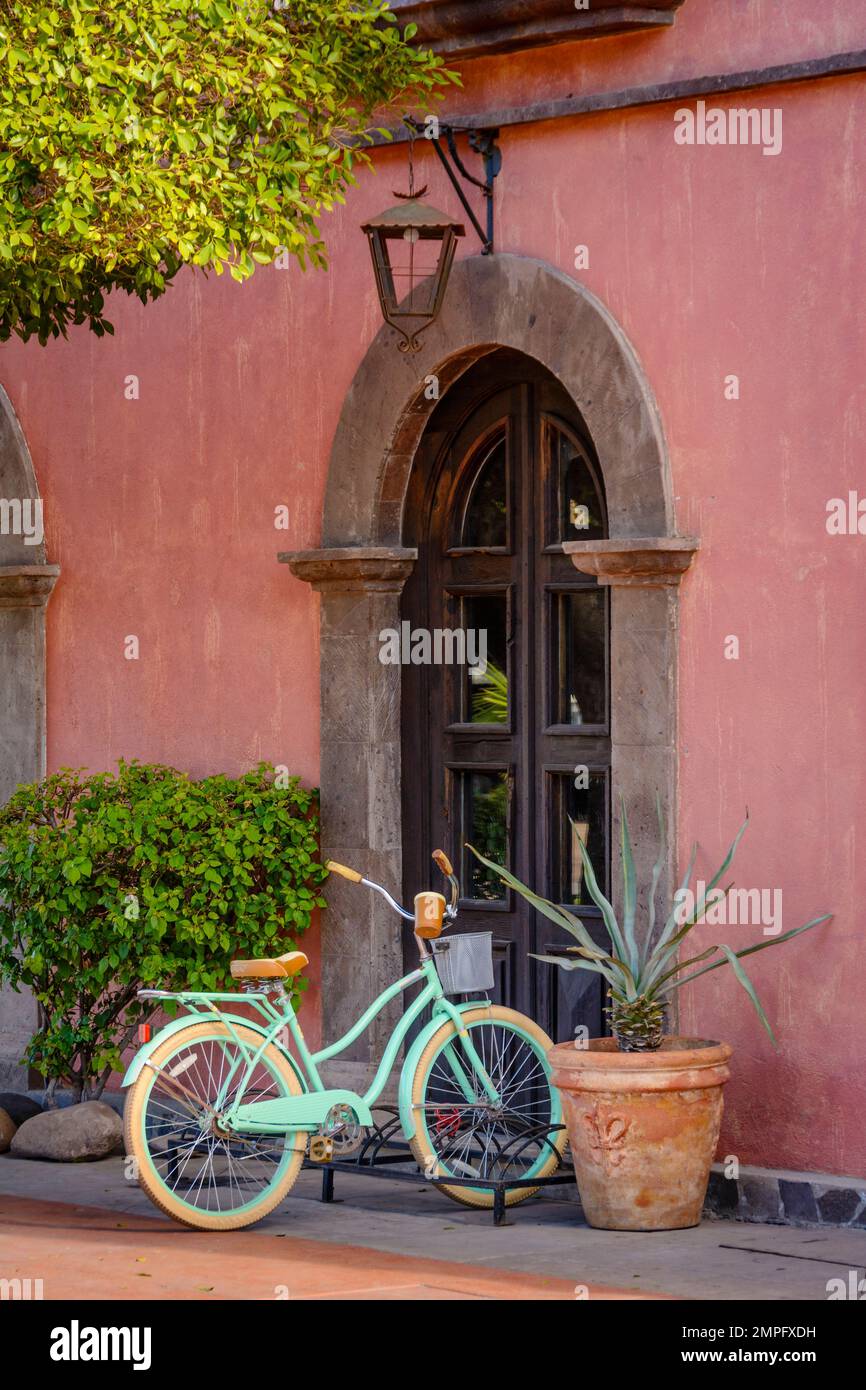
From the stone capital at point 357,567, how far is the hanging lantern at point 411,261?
0.85m

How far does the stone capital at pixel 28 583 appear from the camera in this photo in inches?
416

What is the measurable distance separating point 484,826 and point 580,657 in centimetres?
88

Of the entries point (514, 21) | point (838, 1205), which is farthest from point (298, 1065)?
point (514, 21)

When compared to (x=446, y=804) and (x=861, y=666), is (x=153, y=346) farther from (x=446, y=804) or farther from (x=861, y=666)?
(x=861, y=666)

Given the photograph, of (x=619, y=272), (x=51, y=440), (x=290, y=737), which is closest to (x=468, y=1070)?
(x=290, y=737)

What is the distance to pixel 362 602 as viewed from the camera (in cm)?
922

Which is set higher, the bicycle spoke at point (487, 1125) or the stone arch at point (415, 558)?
the stone arch at point (415, 558)

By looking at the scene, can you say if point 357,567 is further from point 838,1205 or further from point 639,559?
point 838,1205

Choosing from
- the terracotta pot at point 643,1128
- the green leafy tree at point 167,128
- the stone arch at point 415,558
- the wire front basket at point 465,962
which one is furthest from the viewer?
the stone arch at point 415,558

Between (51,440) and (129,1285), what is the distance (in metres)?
5.27

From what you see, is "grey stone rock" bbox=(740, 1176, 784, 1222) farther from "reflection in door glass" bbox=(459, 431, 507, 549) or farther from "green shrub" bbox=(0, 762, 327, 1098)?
"reflection in door glass" bbox=(459, 431, 507, 549)

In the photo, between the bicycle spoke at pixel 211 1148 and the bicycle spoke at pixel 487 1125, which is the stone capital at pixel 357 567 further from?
the bicycle spoke at pixel 211 1148

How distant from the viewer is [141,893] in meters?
9.02

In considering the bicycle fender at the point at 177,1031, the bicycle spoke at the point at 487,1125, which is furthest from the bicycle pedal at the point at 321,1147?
the bicycle spoke at the point at 487,1125
